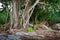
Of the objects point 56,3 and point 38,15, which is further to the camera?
point 38,15

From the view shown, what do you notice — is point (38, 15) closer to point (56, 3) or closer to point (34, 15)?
point (34, 15)

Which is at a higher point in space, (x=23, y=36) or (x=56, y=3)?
(x=56, y=3)

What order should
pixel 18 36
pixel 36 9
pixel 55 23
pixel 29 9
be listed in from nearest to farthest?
1. pixel 18 36
2. pixel 29 9
3. pixel 36 9
4. pixel 55 23

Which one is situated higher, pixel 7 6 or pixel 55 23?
pixel 7 6

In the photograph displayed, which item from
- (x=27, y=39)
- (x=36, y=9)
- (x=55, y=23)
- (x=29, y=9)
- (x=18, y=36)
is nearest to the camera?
(x=27, y=39)

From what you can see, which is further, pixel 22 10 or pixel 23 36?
pixel 22 10

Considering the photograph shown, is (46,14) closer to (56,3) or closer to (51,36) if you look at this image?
(56,3)

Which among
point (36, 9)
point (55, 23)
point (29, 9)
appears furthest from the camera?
point (55, 23)

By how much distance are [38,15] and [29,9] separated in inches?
95.3

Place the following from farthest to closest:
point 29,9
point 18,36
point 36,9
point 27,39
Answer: point 36,9, point 29,9, point 18,36, point 27,39

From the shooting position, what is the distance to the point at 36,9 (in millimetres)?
16297

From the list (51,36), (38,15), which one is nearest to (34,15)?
(38,15)

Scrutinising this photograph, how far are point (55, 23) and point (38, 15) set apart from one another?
1682 mm

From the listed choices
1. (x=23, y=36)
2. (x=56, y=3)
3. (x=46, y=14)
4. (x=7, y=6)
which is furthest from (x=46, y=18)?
(x=23, y=36)
